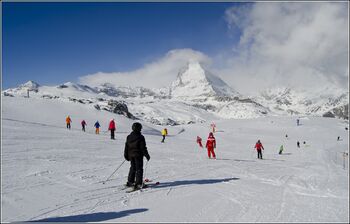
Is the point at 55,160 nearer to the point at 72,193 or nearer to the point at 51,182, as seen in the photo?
the point at 51,182

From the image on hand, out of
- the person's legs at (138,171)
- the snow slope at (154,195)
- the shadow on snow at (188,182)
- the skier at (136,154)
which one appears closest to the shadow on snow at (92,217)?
the snow slope at (154,195)

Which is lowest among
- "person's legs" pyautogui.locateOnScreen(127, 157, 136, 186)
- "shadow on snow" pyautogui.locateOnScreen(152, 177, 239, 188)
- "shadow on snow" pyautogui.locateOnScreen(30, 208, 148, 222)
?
"shadow on snow" pyautogui.locateOnScreen(30, 208, 148, 222)

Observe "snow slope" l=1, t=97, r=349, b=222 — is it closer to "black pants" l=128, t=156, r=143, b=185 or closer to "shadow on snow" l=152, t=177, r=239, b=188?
"shadow on snow" l=152, t=177, r=239, b=188

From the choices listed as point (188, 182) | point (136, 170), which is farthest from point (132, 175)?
point (188, 182)

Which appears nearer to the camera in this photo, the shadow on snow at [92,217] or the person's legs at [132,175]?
the shadow on snow at [92,217]

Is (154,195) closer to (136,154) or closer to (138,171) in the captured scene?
(138,171)

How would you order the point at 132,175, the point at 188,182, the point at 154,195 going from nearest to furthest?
the point at 154,195 → the point at 132,175 → the point at 188,182

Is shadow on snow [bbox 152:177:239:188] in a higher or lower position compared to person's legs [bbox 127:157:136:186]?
lower

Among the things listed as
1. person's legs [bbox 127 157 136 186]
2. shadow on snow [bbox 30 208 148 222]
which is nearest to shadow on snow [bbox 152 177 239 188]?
person's legs [bbox 127 157 136 186]

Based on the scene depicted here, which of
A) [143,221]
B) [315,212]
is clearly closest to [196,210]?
[143,221]

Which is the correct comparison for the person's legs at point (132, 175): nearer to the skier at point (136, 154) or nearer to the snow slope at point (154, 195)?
the skier at point (136, 154)

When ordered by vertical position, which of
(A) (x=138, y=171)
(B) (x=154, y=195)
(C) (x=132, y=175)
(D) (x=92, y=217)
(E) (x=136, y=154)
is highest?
(E) (x=136, y=154)

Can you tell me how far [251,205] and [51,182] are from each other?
664cm

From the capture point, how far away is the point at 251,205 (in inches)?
332
